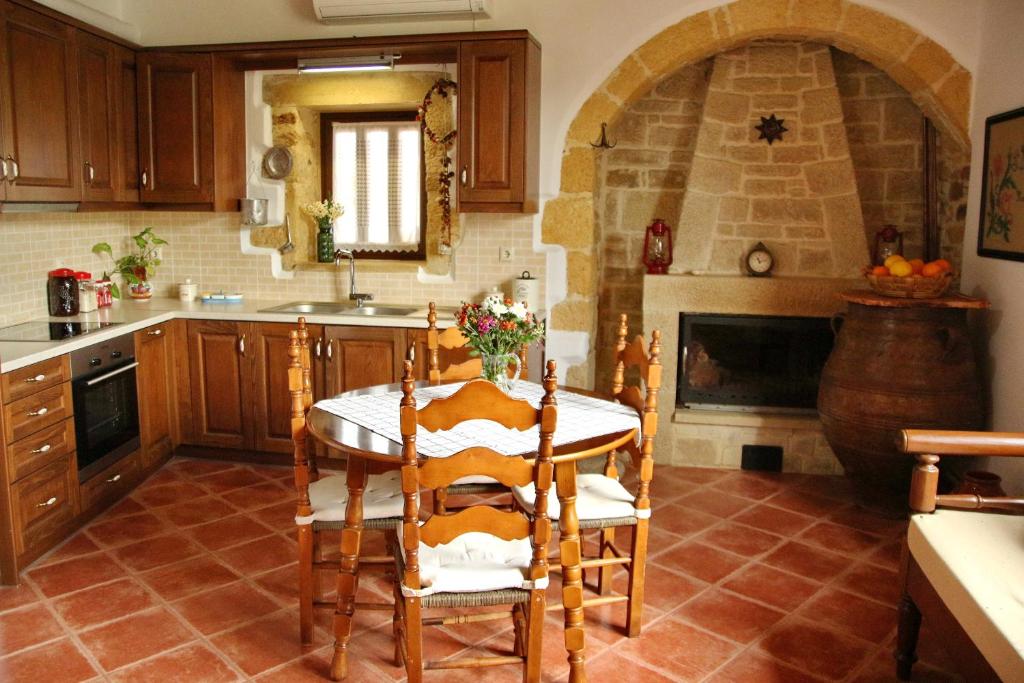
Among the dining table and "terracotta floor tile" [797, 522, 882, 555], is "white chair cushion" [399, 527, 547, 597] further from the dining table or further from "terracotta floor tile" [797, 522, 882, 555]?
"terracotta floor tile" [797, 522, 882, 555]

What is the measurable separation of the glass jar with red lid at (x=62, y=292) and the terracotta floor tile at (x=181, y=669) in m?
2.40

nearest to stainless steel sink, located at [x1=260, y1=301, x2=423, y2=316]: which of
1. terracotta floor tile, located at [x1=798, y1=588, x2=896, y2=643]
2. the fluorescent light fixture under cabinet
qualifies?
the fluorescent light fixture under cabinet

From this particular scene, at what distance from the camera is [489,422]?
9.61ft

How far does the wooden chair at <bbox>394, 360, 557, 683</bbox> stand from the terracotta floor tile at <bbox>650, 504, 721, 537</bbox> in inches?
67.8

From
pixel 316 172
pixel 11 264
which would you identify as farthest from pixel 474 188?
pixel 11 264

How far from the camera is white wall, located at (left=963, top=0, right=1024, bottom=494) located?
3773 millimetres

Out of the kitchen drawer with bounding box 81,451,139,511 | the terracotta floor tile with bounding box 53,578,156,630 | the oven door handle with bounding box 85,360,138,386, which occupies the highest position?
the oven door handle with bounding box 85,360,138,386

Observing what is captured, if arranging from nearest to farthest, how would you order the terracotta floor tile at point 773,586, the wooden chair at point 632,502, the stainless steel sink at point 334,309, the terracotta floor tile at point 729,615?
1. the wooden chair at point 632,502
2. the terracotta floor tile at point 729,615
3. the terracotta floor tile at point 773,586
4. the stainless steel sink at point 334,309

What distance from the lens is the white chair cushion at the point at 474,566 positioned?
232 cm

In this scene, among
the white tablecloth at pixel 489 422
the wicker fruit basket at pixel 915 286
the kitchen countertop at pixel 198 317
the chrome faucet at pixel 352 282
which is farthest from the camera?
the chrome faucet at pixel 352 282

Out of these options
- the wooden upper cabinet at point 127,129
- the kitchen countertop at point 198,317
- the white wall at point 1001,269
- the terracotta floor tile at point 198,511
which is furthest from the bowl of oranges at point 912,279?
the wooden upper cabinet at point 127,129

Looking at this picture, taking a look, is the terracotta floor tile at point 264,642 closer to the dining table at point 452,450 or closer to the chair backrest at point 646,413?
the dining table at point 452,450

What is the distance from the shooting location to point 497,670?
9.14ft

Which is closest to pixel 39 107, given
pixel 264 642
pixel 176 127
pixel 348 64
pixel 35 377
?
pixel 176 127
